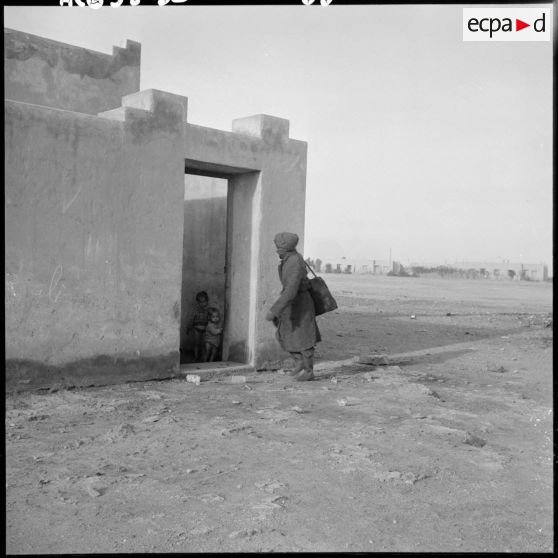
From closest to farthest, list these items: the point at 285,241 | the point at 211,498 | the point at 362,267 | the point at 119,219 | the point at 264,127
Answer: the point at 211,498
the point at 119,219
the point at 285,241
the point at 264,127
the point at 362,267

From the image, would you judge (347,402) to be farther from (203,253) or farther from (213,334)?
(203,253)

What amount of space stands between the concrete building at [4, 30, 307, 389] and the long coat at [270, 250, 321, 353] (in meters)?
0.85

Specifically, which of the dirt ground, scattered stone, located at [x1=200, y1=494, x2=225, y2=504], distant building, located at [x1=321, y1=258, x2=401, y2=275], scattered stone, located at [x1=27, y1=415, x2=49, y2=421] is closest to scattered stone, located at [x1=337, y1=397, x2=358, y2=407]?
the dirt ground

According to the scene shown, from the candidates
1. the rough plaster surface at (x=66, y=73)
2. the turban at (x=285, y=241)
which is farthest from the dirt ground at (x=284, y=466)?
the rough plaster surface at (x=66, y=73)

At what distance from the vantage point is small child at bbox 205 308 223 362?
8.86 meters

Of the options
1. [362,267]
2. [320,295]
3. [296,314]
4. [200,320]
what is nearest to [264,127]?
[320,295]

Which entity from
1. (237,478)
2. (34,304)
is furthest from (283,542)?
(34,304)

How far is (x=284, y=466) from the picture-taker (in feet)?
14.8

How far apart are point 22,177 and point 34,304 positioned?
131 centimetres

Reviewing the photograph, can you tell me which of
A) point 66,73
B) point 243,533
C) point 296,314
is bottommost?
point 243,533

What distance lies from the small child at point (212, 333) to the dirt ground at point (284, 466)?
110cm

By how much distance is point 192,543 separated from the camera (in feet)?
10.6

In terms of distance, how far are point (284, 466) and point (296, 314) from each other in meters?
3.42

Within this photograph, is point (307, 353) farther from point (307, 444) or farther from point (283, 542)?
point (283, 542)
